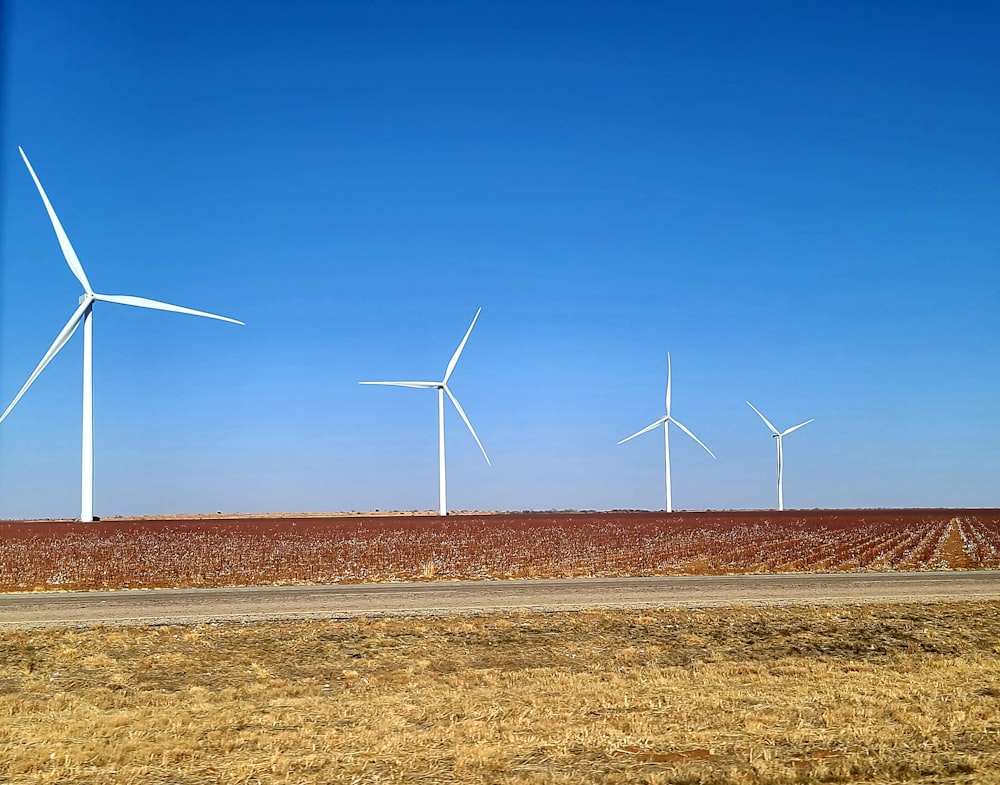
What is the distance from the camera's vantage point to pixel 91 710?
1466cm

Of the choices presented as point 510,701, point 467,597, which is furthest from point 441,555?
point 510,701

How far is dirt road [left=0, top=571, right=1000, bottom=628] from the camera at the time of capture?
26.1m

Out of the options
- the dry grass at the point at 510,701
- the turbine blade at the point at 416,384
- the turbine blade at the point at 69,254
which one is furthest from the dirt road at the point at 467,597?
the turbine blade at the point at 416,384

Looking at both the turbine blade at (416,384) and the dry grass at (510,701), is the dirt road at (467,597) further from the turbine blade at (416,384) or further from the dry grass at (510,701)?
the turbine blade at (416,384)

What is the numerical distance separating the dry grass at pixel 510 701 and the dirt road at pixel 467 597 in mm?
3390

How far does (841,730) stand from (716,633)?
8312 mm

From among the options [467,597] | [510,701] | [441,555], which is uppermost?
[441,555]

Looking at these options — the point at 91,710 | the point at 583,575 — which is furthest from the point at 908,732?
the point at 583,575

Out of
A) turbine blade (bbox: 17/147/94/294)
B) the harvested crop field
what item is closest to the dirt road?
the harvested crop field

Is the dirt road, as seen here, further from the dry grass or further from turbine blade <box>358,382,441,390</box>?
turbine blade <box>358,382,441,390</box>

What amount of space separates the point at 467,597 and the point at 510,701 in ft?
49.4

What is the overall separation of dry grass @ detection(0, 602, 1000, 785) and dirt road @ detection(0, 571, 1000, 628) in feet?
11.1

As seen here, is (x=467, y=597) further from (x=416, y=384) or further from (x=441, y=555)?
(x=416, y=384)

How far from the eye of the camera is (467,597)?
1174 inches
